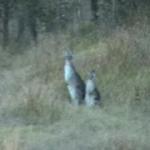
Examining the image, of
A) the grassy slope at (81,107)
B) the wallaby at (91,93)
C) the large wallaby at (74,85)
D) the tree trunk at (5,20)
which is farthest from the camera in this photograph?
the tree trunk at (5,20)

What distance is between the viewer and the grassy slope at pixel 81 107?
10.5m

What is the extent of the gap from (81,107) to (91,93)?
1.63ft

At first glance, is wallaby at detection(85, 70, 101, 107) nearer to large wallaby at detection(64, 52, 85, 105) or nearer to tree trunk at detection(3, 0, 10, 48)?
large wallaby at detection(64, 52, 85, 105)

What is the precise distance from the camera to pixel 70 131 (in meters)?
11.0

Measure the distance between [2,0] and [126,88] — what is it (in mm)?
9849

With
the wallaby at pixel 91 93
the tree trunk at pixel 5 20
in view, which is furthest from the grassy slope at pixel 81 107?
the tree trunk at pixel 5 20

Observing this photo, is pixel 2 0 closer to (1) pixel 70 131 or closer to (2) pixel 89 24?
(2) pixel 89 24

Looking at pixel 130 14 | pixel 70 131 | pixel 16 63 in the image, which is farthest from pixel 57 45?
pixel 70 131

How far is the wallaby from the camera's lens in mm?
13203

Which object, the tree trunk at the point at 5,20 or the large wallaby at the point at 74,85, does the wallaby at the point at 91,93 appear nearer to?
the large wallaby at the point at 74,85

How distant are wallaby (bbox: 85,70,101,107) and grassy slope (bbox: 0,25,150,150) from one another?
23cm

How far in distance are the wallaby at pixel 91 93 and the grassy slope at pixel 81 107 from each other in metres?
0.23

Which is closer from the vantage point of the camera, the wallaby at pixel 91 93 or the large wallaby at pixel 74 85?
the wallaby at pixel 91 93

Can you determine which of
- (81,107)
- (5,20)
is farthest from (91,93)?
(5,20)
